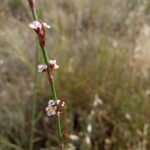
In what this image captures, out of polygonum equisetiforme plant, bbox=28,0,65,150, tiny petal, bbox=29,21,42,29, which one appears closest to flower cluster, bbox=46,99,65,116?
polygonum equisetiforme plant, bbox=28,0,65,150

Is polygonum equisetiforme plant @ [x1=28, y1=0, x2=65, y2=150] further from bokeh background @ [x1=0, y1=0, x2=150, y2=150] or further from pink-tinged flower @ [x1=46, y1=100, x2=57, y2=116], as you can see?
bokeh background @ [x1=0, y1=0, x2=150, y2=150]

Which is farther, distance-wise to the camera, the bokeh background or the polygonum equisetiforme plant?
the bokeh background

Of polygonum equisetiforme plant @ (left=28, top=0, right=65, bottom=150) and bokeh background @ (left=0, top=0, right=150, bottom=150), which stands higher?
bokeh background @ (left=0, top=0, right=150, bottom=150)

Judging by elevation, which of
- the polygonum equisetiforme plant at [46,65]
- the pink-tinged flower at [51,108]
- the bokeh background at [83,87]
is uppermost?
the bokeh background at [83,87]

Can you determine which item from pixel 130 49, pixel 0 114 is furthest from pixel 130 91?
pixel 0 114

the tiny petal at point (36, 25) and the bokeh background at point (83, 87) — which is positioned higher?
the bokeh background at point (83, 87)

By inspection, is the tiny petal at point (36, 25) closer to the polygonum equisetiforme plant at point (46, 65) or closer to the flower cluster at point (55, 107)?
the polygonum equisetiforme plant at point (46, 65)

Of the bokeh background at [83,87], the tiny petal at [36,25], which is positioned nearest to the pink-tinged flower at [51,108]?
the tiny petal at [36,25]

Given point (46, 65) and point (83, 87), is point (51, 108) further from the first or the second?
point (83, 87)

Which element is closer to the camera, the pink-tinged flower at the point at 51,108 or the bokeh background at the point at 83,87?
the pink-tinged flower at the point at 51,108

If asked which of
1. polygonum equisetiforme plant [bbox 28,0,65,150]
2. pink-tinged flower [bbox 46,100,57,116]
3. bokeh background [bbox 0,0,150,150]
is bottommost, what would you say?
pink-tinged flower [bbox 46,100,57,116]
